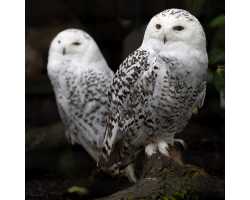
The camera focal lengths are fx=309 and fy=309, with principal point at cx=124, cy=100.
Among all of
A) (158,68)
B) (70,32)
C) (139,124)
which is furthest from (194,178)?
(70,32)

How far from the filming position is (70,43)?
1689 millimetres

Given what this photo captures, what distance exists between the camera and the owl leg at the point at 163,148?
1365 mm

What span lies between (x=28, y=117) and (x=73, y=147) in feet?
1.16

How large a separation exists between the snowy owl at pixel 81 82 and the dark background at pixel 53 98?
0.16 m

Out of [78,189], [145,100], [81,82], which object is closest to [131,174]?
[78,189]

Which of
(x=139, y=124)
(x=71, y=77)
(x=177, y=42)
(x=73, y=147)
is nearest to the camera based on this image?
(x=177, y=42)

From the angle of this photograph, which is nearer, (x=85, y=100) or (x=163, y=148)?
(x=163, y=148)

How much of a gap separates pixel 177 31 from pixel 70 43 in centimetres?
73

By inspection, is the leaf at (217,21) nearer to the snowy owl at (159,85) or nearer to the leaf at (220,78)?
the leaf at (220,78)

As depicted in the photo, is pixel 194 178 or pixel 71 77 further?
pixel 71 77

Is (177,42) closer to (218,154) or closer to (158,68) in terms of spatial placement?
(158,68)

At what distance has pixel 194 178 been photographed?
4.12ft

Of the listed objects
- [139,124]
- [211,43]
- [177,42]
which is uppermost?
[177,42]

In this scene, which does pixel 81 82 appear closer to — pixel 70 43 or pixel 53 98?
pixel 70 43
